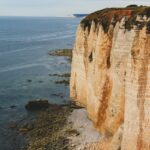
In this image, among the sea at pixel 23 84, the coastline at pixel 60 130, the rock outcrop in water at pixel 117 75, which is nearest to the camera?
the rock outcrop in water at pixel 117 75

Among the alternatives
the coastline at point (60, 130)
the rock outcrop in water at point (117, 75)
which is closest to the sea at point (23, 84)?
the coastline at point (60, 130)

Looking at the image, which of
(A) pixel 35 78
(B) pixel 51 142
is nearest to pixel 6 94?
(A) pixel 35 78

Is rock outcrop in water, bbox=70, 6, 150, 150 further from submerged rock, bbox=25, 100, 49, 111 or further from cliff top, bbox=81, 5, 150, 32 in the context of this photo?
submerged rock, bbox=25, 100, 49, 111

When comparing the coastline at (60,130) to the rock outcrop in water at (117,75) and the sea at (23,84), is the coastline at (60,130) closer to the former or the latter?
the rock outcrop in water at (117,75)

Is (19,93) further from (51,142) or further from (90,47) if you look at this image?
(51,142)

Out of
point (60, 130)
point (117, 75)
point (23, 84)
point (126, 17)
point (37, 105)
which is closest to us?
point (126, 17)

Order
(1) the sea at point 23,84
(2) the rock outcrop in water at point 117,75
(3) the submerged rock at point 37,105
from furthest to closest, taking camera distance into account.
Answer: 1. (3) the submerged rock at point 37,105
2. (1) the sea at point 23,84
3. (2) the rock outcrop in water at point 117,75

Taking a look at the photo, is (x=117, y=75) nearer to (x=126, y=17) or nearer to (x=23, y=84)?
(x=126, y=17)

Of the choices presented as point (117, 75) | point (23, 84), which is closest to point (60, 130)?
point (117, 75)
